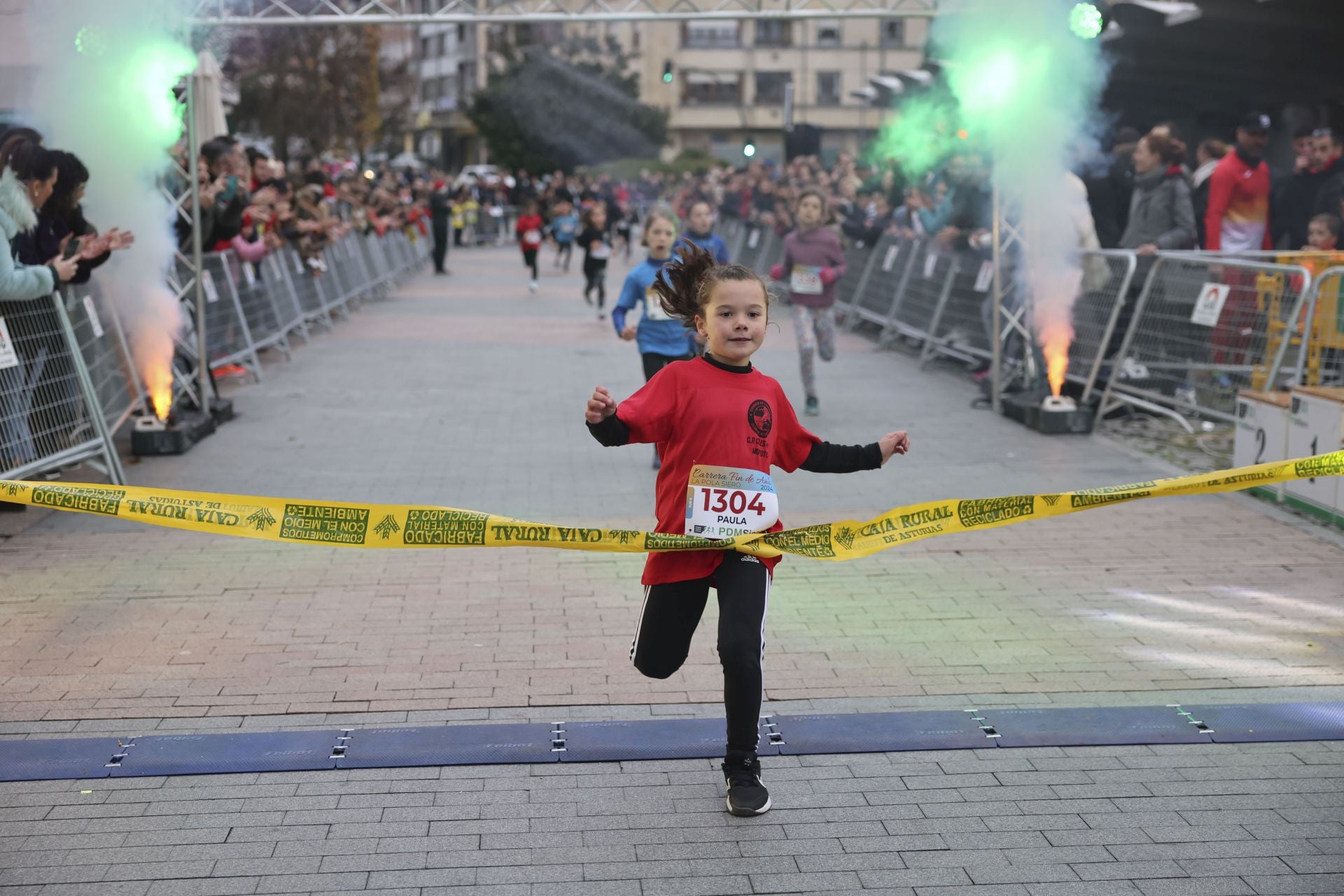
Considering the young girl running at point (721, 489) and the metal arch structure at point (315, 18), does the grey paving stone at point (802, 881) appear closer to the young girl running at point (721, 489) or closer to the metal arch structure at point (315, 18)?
the young girl running at point (721, 489)

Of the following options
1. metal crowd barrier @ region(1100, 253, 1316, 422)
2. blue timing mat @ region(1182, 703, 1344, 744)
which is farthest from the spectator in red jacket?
blue timing mat @ region(1182, 703, 1344, 744)

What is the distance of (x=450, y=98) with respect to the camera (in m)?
104

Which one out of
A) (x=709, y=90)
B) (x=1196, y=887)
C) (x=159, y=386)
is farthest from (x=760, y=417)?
Answer: (x=709, y=90)

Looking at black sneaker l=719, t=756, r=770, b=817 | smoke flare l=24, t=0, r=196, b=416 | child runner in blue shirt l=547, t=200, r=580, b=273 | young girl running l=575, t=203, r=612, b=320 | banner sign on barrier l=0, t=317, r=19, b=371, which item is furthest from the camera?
child runner in blue shirt l=547, t=200, r=580, b=273

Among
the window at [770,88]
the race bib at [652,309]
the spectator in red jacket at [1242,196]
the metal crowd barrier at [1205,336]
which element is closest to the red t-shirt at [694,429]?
the race bib at [652,309]

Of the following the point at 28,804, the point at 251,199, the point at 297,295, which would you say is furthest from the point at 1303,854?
the point at 297,295

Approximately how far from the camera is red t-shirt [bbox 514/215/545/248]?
25672mm

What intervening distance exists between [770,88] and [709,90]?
3687 millimetres

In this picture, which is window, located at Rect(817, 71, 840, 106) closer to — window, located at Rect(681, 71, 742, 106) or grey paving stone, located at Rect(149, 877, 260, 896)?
window, located at Rect(681, 71, 742, 106)

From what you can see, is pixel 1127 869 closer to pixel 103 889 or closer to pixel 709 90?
pixel 103 889

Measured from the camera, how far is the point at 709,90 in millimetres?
86188

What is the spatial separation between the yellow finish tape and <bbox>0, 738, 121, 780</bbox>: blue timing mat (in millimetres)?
786

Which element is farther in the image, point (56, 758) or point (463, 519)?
point (56, 758)

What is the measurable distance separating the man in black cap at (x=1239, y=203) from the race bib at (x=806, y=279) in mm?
3807
